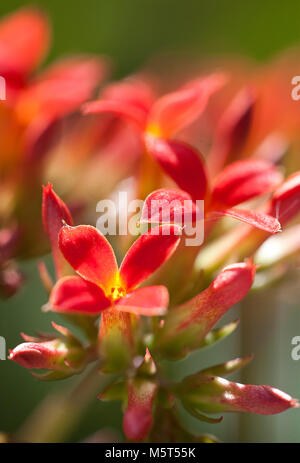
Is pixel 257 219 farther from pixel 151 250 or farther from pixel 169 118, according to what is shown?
pixel 169 118

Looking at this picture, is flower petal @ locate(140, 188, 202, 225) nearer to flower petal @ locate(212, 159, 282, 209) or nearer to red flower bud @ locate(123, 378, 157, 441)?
flower petal @ locate(212, 159, 282, 209)

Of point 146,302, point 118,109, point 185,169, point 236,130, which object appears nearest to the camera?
point 146,302

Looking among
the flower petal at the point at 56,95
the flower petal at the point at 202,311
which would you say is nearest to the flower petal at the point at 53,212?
the flower petal at the point at 202,311

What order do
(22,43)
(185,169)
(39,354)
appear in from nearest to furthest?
(39,354), (185,169), (22,43)

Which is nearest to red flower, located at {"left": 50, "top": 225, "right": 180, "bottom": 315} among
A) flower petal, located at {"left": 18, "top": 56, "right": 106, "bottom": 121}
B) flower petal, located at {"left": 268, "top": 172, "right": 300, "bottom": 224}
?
flower petal, located at {"left": 268, "top": 172, "right": 300, "bottom": 224}

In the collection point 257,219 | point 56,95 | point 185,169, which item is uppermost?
point 56,95

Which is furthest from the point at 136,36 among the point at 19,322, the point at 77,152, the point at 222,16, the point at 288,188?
the point at 288,188

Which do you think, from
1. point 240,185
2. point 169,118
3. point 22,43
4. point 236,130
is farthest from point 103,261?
point 22,43
